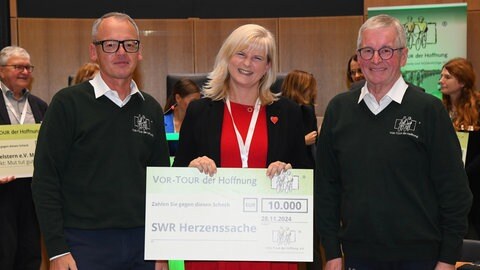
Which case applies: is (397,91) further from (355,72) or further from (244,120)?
(355,72)

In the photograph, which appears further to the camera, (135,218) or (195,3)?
(195,3)

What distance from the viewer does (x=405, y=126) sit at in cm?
266

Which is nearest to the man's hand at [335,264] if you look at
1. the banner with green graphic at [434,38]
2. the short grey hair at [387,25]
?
the short grey hair at [387,25]

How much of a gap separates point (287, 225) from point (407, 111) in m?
0.75

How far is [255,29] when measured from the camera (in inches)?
115

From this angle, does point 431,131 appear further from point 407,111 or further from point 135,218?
point 135,218

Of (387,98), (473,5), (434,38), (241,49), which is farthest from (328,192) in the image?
(473,5)

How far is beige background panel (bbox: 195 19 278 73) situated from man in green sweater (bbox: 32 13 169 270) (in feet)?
21.3

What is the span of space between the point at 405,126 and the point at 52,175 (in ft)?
4.95

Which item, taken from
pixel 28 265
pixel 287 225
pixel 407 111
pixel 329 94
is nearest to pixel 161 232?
pixel 287 225

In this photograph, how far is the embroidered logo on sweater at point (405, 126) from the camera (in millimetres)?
2650

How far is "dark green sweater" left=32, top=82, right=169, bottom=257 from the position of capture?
264cm

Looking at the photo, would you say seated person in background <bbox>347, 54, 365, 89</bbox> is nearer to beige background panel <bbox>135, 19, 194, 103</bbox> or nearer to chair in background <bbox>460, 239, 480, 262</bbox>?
chair in background <bbox>460, 239, 480, 262</bbox>

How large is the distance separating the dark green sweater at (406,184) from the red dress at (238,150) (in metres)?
0.41
